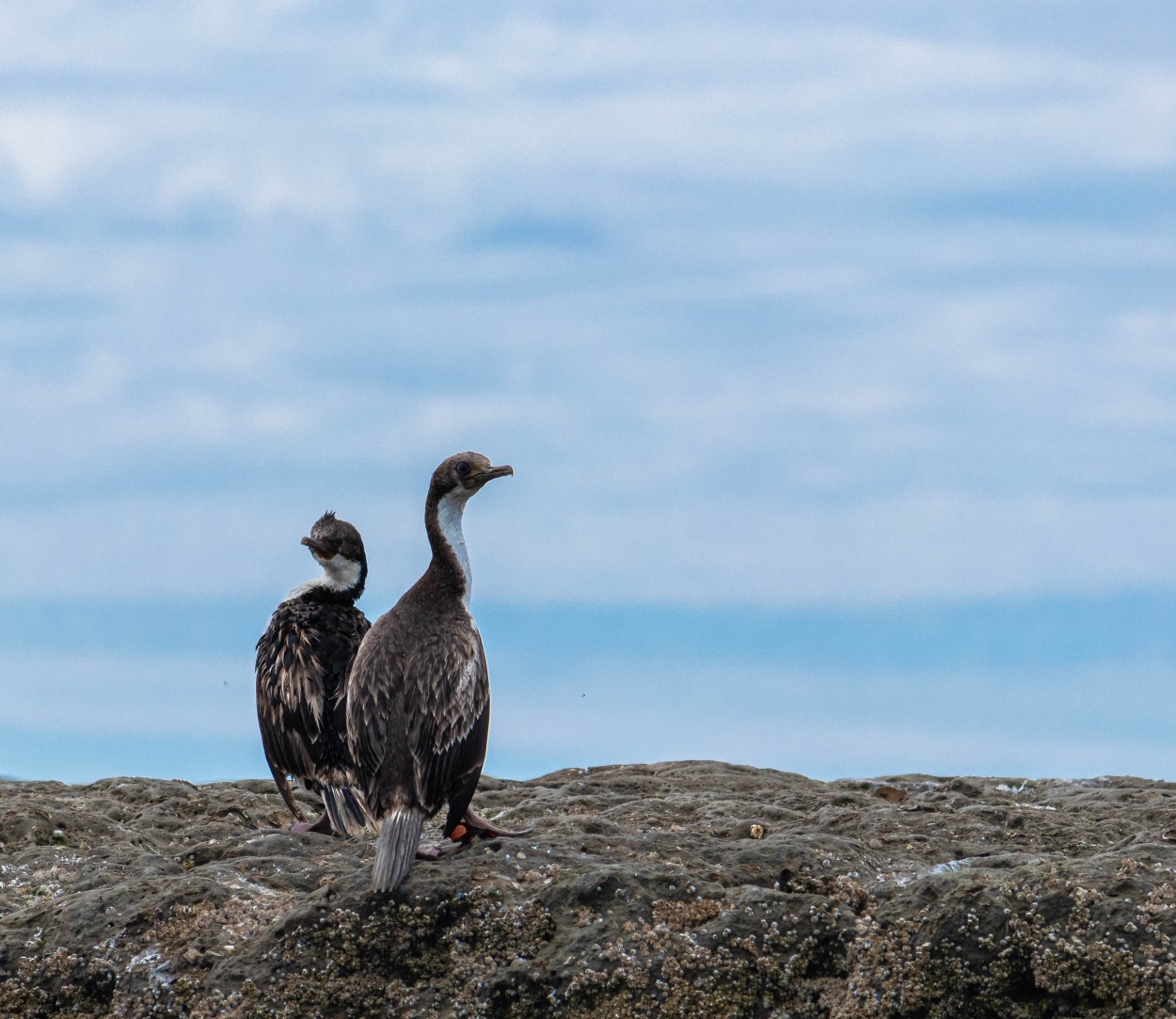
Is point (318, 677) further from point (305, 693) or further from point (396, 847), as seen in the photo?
point (396, 847)

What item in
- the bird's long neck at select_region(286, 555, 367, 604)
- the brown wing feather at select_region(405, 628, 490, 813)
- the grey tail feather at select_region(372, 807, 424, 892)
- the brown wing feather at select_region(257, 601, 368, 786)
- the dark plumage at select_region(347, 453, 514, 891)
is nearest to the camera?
the grey tail feather at select_region(372, 807, 424, 892)

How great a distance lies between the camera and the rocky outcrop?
714cm

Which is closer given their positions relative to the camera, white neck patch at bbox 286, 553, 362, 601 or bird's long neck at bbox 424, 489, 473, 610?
bird's long neck at bbox 424, 489, 473, 610

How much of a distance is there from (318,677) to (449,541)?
2437mm

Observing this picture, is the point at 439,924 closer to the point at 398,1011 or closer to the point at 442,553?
the point at 398,1011

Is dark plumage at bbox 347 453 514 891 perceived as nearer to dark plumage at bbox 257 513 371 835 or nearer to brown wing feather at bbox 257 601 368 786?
dark plumage at bbox 257 513 371 835

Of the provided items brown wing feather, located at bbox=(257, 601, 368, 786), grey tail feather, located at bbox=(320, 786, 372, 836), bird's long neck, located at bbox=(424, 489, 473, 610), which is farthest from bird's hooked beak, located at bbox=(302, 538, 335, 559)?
bird's long neck, located at bbox=(424, 489, 473, 610)

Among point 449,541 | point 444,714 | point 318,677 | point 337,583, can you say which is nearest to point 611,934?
point 444,714

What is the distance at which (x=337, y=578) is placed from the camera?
40.9 ft

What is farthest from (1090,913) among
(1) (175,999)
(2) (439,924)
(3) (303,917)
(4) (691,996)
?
(1) (175,999)

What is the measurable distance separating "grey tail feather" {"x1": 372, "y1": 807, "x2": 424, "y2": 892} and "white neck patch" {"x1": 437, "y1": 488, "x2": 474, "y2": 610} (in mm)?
1777

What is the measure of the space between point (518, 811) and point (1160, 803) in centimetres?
517

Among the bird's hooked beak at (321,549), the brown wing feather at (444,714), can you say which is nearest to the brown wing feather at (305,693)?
the bird's hooked beak at (321,549)

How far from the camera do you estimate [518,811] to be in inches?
472
